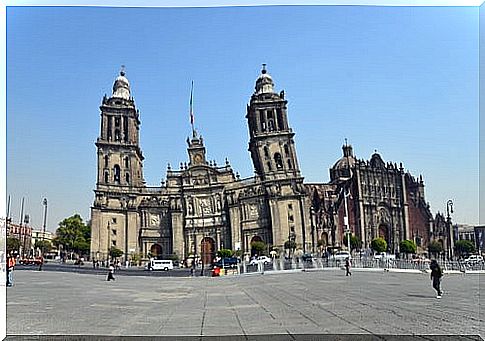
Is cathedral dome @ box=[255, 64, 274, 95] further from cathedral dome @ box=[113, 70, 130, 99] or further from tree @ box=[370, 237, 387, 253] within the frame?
tree @ box=[370, 237, 387, 253]

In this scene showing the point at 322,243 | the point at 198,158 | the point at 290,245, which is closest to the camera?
the point at 198,158

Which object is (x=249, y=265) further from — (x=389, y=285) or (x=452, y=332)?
(x=452, y=332)

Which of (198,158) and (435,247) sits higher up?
(198,158)

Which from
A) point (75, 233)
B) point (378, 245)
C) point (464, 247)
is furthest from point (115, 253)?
point (464, 247)

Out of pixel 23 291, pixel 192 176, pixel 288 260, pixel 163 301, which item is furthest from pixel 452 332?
pixel 288 260

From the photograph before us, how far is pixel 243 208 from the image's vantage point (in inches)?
1238

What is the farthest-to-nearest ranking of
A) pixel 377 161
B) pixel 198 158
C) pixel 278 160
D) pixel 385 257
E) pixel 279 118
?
pixel 385 257
pixel 278 160
pixel 279 118
pixel 198 158
pixel 377 161

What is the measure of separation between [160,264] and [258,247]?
5.46 m

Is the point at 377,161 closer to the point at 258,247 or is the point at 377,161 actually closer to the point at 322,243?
the point at 258,247

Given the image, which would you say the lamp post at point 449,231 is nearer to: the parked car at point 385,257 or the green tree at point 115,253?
the parked car at point 385,257

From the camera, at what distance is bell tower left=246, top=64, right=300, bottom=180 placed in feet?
78.2

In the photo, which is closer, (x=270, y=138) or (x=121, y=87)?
(x=121, y=87)

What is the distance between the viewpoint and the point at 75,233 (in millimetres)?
27062

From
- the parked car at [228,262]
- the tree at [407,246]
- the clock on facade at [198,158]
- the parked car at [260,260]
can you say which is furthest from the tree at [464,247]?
the clock on facade at [198,158]
